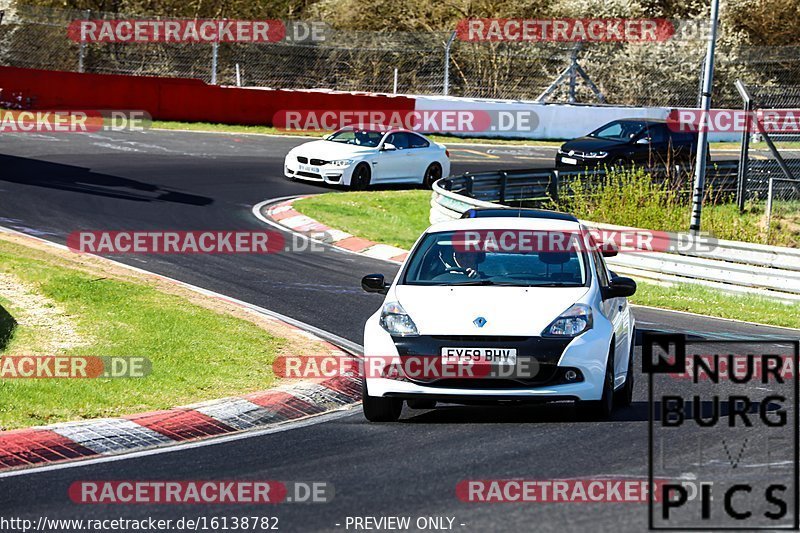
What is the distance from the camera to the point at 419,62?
4247cm

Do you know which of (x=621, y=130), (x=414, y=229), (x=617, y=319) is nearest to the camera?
(x=617, y=319)

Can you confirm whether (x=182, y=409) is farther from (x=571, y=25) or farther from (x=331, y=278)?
(x=571, y=25)

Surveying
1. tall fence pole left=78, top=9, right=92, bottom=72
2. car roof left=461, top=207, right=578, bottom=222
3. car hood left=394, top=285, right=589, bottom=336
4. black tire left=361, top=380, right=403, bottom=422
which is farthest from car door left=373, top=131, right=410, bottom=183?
black tire left=361, top=380, right=403, bottom=422

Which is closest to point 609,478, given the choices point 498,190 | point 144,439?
point 144,439

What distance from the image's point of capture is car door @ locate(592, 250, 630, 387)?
403 inches

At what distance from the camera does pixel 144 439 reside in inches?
371

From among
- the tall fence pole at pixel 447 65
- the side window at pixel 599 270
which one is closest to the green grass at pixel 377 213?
the side window at pixel 599 270

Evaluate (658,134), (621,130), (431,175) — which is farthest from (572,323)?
(621,130)

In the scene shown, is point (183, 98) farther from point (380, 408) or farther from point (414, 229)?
point (380, 408)

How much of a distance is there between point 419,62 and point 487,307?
33.5 meters

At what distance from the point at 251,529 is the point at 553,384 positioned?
3170mm

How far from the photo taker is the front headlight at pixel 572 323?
9.59 m

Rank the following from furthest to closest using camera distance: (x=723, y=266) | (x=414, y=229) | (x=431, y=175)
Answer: (x=431, y=175) → (x=414, y=229) → (x=723, y=266)

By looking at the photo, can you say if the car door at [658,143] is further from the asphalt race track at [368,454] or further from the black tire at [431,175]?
the asphalt race track at [368,454]
